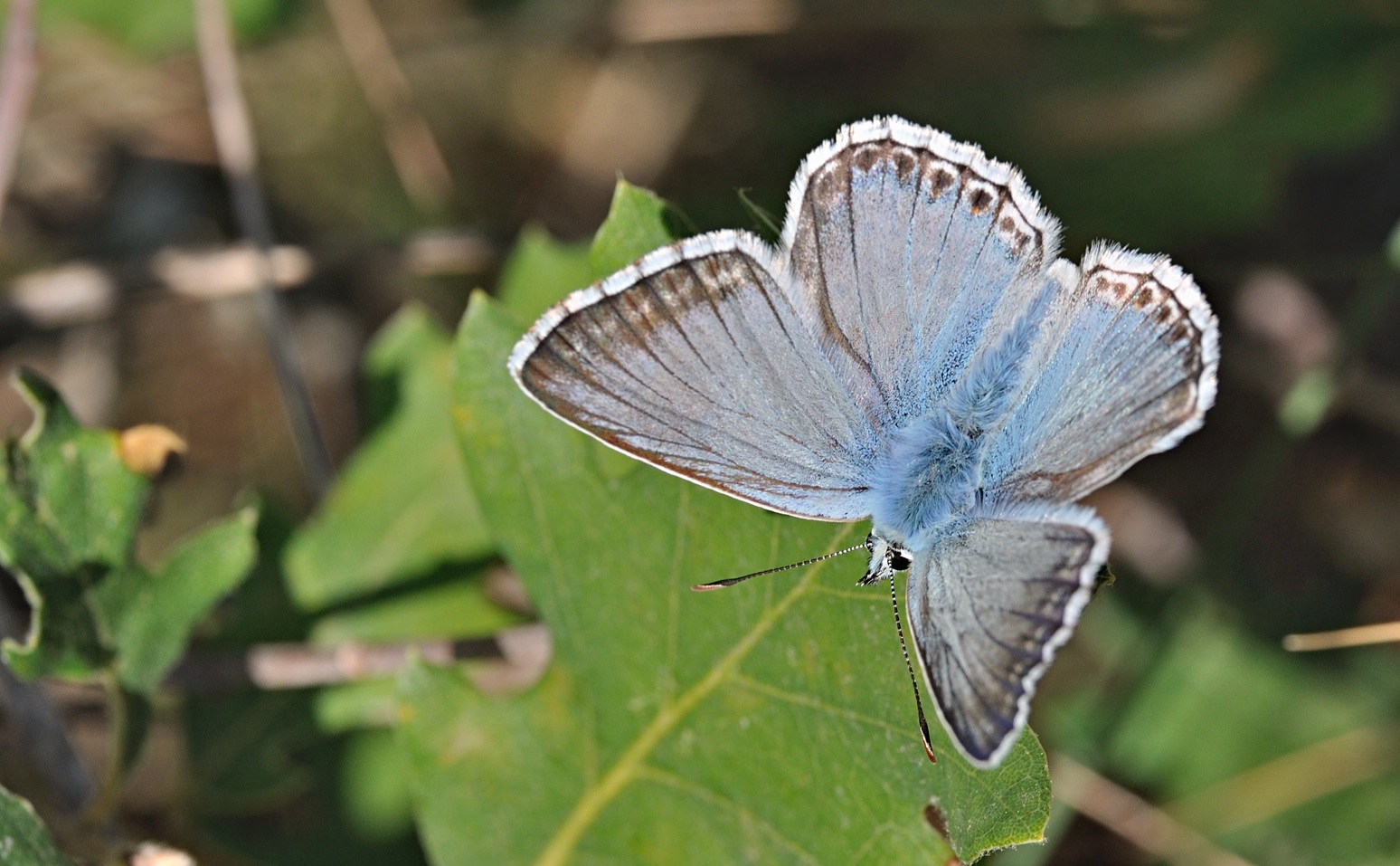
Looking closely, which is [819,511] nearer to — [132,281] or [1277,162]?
[132,281]

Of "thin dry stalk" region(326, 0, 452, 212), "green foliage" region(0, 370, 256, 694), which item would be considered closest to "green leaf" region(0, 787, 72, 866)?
"green foliage" region(0, 370, 256, 694)

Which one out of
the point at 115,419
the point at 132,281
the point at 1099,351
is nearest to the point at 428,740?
the point at 1099,351

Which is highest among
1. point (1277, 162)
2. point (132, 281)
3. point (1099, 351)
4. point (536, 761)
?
point (1099, 351)

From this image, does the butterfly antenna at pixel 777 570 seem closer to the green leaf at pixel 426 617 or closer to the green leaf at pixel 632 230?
the green leaf at pixel 632 230

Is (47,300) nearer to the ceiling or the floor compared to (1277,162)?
nearer to the floor

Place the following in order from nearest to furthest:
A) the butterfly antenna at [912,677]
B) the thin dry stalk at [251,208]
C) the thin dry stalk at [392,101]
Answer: the butterfly antenna at [912,677], the thin dry stalk at [251,208], the thin dry stalk at [392,101]

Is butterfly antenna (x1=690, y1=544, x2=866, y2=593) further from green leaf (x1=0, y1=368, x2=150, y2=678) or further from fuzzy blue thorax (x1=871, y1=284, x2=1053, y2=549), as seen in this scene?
green leaf (x1=0, y1=368, x2=150, y2=678)

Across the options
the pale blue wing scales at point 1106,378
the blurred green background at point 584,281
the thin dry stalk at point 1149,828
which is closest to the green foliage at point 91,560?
the blurred green background at point 584,281

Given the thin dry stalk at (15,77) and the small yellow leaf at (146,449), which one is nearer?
the small yellow leaf at (146,449)
